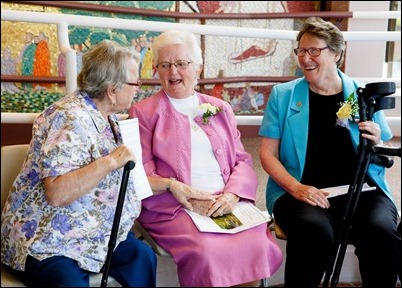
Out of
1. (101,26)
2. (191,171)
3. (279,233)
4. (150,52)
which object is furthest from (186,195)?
(150,52)

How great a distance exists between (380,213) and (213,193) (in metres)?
0.67

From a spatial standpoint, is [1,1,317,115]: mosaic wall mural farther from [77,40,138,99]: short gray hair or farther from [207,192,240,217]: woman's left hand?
[207,192,240,217]: woman's left hand

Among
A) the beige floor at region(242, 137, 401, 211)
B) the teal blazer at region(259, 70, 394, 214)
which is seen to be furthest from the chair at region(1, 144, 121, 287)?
the beige floor at region(242, 137, 401, 211)

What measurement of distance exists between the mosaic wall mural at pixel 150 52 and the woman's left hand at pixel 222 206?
2.37 metres

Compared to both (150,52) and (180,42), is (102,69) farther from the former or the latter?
(150,52)

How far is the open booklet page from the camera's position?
6.28ft

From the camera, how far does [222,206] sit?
2.00m

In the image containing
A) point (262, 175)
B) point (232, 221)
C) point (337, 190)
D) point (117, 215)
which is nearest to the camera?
point (117, 215)

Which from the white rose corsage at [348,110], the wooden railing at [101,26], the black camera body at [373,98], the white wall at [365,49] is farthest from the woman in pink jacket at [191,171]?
the white wall at [365,49]

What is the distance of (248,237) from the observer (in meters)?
1.92

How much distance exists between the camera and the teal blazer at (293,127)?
2.20 metres

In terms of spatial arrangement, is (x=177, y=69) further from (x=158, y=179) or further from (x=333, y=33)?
(x=333, y=33)

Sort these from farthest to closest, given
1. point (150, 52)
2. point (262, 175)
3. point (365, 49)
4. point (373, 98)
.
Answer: point (150, 52) < point (365, 49) < point (262, 175) < point (373, 98)

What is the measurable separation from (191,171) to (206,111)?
0.85 ft
